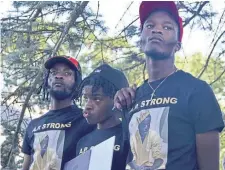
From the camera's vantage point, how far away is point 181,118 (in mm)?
1853

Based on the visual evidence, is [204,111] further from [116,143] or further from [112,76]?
[112,76]

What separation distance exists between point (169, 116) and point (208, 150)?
0.20 meters

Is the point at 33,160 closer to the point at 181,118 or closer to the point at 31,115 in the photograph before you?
the point at 181,118

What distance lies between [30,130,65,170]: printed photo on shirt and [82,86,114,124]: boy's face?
257 millimetres

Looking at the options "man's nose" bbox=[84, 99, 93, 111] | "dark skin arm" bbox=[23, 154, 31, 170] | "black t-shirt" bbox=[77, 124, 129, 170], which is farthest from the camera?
"dark skin arm" bbox=[23, 154, 31, 170]

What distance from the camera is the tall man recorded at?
8.37ft

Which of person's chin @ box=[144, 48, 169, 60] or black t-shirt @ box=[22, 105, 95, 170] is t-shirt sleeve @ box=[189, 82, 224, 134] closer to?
person's chin @ box=[144, 48, 169, 60]

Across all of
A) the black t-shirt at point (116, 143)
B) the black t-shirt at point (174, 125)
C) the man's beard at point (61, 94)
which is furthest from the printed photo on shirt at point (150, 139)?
the man's beard at point (61, 94)

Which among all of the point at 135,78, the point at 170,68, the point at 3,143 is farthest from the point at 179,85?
the point at 3,143

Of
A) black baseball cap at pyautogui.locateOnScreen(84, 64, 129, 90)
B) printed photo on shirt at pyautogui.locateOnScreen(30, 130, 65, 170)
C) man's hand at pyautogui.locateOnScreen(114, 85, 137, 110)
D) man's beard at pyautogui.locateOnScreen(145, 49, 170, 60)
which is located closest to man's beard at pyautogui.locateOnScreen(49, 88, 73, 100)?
printed photo on shirt at pyautogui.locateOnScreen(30, 130, 65, 170)

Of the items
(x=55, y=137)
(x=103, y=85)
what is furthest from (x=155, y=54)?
(x=55, y=137)

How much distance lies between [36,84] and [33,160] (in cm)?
100

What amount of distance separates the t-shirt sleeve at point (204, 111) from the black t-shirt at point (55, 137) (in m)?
0.89

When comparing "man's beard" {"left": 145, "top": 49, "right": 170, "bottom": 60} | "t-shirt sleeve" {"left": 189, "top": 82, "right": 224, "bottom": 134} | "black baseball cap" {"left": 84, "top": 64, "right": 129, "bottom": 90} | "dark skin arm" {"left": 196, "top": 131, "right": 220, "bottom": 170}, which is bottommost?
"dark skin arm" {"left": 196, "top": 131, "right": 220, "bottom": 170}
